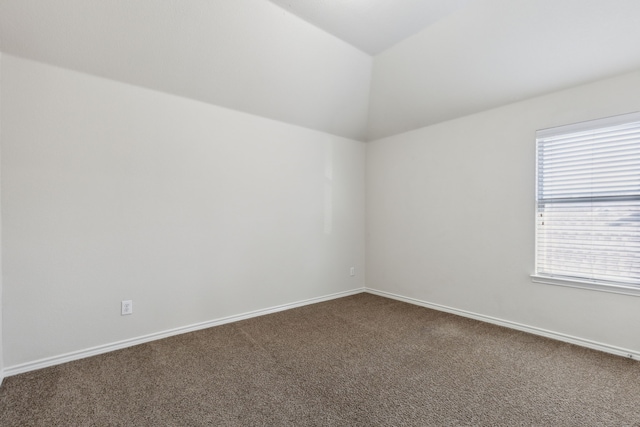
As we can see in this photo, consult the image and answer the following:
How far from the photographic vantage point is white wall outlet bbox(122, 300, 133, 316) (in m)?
2.47

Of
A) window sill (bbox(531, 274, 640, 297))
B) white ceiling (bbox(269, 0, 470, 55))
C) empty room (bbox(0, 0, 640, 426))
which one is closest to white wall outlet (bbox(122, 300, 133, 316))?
empty room (bbox(0, 0, 640, 426))

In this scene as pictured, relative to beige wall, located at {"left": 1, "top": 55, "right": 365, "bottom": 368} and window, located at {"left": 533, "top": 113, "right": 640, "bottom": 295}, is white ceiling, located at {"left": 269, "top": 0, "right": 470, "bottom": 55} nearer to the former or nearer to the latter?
beige wall, located at {"left": 1, "top": 55, "right": 365, "bottom": 368}

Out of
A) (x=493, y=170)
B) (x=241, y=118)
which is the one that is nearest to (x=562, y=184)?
(x=493, y=170)

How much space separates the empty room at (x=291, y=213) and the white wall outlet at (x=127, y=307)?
0.02 m

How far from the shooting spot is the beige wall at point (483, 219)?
245 centimetres

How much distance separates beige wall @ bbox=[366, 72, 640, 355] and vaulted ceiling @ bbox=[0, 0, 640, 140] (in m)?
0.23

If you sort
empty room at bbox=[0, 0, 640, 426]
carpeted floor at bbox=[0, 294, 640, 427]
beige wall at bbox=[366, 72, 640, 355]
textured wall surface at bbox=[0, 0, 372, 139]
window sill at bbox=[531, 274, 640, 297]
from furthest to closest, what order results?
1. beige wall at bbox=[366, 72, 640, 355]
2. window sill at bbox=[531, 274, 640, 297]
3. textured wall surface at bbox=[0, 0, 372, 139]
4. empty room at bbox=[0, 0, 640, 426]
5. carpeted floor at bbox=[0, 294, 640, 427]

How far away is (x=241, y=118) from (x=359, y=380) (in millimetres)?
2724

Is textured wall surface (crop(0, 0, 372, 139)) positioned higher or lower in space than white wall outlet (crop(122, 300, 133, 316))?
higher

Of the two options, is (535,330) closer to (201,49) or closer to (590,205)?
(590,205)

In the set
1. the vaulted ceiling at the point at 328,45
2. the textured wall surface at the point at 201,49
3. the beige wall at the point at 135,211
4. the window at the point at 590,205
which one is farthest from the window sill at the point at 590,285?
the textured wall surface at the point at 201,49

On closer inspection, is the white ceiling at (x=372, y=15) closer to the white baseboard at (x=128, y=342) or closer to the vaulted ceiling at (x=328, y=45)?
the vaulted ceiling at (x=328, y=45)

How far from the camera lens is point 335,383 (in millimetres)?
1931

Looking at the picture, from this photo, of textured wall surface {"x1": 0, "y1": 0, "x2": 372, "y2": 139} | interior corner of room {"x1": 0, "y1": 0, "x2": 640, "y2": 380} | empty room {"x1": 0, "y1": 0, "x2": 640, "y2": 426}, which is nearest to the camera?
empty room {"x1": 0, "y1": 0, "x2": 640, "y2": 426}
